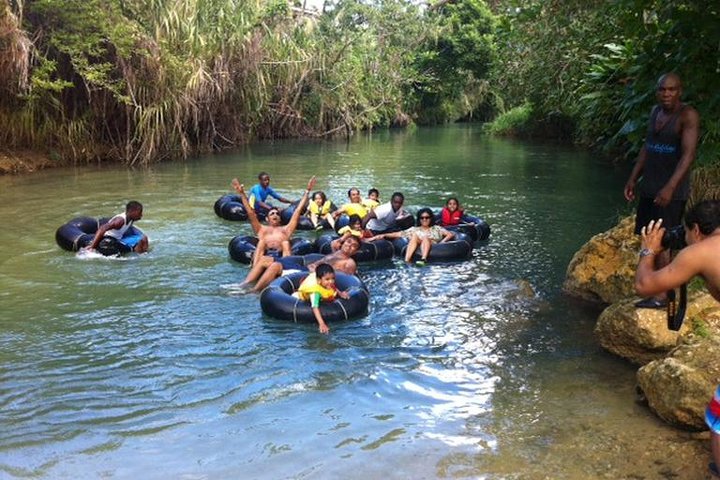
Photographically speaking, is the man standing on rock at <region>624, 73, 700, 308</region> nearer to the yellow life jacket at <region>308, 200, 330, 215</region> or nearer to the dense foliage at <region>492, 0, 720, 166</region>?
the dense foliage at <region>492, 0, 720, 166</region>

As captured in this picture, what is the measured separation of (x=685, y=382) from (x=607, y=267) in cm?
302

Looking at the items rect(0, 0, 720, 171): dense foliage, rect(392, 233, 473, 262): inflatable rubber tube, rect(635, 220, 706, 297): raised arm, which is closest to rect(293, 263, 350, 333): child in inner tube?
rect(392, 233, 473, 262): inflatable rubber tube

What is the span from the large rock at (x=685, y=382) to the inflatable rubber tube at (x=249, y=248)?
5209 millimetres

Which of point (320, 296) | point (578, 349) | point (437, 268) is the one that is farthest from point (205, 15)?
point (578, 349)

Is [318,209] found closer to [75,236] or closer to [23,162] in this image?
[75,236]

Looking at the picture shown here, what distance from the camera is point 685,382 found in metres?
4.64

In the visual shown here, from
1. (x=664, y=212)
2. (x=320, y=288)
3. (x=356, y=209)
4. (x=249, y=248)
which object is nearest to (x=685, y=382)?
(x=664, y=212)

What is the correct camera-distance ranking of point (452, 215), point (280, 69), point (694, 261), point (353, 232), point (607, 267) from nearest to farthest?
point (694, 261) → point (607, 267) → point (353, 232) → point (452, 215) → point (280, 69)

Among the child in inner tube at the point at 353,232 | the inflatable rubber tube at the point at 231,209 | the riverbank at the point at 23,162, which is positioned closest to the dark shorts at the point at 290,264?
the child in inner tube at the point at 353,232

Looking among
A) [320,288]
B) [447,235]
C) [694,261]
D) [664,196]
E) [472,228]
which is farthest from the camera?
[472,228]

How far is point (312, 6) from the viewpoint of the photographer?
107 ft

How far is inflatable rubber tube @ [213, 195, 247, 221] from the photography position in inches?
487

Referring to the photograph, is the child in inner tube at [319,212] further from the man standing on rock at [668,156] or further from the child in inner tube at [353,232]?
the man standing on rock at [668,156]

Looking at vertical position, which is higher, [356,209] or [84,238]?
[356,209]
